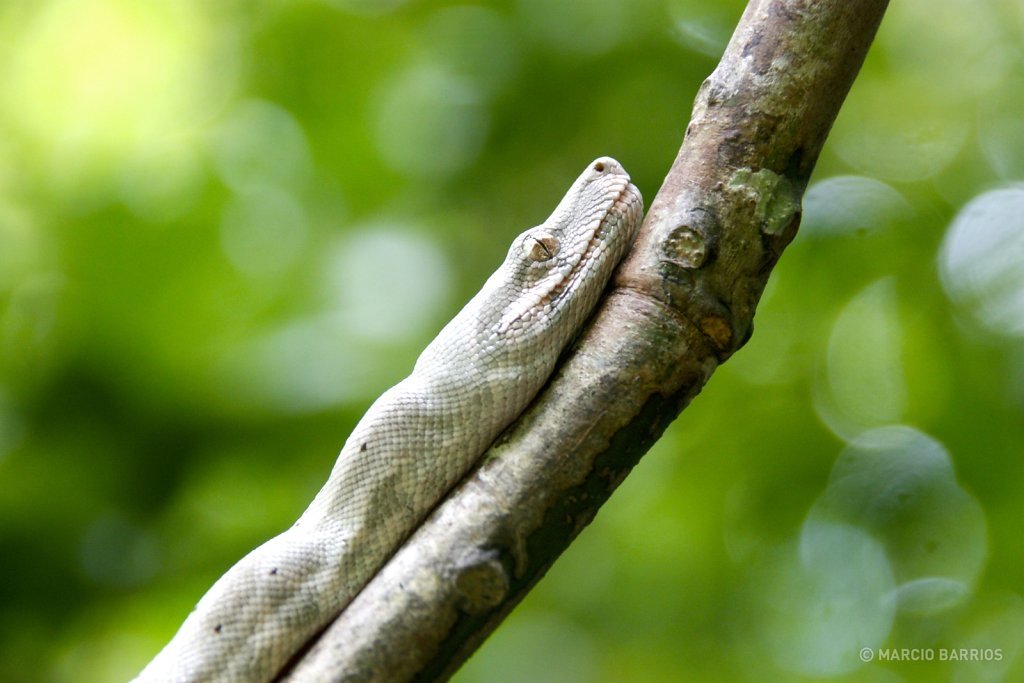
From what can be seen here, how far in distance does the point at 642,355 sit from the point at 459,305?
420 centimetres

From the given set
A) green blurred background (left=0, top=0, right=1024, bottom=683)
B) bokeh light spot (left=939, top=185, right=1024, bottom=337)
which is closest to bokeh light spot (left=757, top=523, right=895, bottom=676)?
green blurred background (left=0, top=0, right=1024, bottom=683)

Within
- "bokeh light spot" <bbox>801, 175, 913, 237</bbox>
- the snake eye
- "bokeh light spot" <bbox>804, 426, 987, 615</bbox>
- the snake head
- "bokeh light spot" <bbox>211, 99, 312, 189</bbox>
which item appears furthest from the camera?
"bokeh light spot" <bbox>211, 99, 312, 189</bbox>

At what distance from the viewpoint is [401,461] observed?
3.26 meters

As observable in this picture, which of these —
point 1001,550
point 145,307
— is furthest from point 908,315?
point 145,307

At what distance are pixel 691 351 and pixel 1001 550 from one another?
3889mm

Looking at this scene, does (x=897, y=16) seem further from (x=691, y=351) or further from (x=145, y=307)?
(x=145, y=307)

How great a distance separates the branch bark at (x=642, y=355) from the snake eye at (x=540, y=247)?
0.41 metres

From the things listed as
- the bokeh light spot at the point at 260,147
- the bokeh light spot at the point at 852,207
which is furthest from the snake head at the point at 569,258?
the bokeh light spot at the point at 260,147

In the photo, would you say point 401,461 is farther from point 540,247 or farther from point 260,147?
point 260,147

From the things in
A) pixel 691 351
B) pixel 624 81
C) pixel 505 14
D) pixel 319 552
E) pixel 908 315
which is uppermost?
pixel 505 14

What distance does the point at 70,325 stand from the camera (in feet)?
23.4

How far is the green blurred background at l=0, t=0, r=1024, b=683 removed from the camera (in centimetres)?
614

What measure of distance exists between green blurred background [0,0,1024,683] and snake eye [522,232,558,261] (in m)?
3.33

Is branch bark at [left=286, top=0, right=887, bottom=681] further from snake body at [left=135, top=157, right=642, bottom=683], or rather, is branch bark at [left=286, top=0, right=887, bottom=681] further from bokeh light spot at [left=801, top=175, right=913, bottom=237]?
bokeh light spot at [left=801, top=175, right=913, bottom=237]
